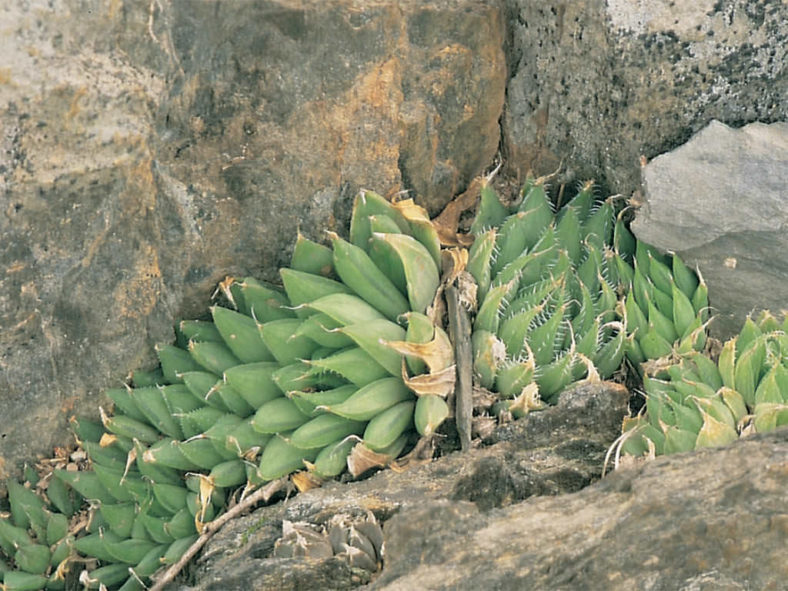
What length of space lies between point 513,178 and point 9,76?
4.98ft

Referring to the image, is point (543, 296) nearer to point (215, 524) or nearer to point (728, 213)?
point (728, 213)

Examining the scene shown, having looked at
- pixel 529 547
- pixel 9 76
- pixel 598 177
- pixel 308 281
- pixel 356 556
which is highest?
pixel 9 76

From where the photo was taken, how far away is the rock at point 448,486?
2205 mm

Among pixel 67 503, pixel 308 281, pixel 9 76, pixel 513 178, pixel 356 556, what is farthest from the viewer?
pixel 513 178

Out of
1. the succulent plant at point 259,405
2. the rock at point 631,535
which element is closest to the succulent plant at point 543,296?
the succulent plant at point 259,405

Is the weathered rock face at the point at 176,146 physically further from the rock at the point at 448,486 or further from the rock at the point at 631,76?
the rock at the point at 448,486

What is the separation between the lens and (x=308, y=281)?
274 cm

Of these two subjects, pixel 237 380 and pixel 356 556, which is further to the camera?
pixel 237 380

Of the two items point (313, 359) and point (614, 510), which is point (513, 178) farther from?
point (614, 510)

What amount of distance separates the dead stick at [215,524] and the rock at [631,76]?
129 cm

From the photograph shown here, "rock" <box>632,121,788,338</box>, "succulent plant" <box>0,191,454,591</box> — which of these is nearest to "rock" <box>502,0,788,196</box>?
"rock" <box>632,121,788,338</box>

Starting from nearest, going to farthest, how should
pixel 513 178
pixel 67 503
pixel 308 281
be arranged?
pixel 308 281, pixel 67 503, pixel 513 178

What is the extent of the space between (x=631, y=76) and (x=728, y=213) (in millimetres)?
468

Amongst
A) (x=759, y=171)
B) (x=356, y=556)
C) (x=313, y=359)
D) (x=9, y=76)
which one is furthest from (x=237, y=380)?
(x=759, y=171)
